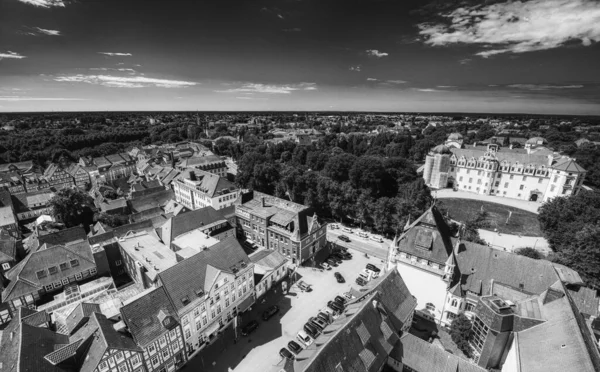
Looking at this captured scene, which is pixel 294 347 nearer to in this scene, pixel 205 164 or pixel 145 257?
pixel 145 257

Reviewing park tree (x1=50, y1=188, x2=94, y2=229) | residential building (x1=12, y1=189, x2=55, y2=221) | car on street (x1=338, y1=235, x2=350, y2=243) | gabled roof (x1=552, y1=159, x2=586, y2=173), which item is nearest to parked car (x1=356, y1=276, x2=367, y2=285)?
car on street (x1=338, y1=235, x2=350, y2=243)

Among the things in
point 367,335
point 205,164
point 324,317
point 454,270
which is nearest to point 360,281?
point 324,317

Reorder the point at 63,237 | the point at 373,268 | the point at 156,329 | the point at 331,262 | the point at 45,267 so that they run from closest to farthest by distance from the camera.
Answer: the point at 156,329
the point at 45,267
the point at 373,268
the point at 63,237
the point at 331,262

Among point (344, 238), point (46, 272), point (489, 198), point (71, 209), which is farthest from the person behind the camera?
point (489, 198)

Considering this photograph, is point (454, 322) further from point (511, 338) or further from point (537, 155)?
point (537, 155)

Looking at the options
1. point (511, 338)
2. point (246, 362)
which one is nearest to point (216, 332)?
point (246, 362)

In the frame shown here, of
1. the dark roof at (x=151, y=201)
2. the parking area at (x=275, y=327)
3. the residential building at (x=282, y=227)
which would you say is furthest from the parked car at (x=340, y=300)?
the dark roof at (x=151, y=201)
